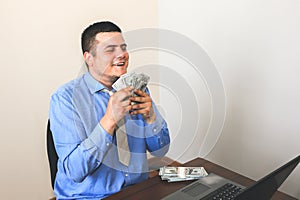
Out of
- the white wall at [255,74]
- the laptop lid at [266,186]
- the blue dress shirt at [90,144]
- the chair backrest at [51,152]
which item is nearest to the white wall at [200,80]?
the white wall at [255,74]

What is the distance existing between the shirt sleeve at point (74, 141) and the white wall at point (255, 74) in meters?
0.59

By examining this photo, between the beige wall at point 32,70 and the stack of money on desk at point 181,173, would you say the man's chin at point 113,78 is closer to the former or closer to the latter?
the stack of money on desk at point 181,173

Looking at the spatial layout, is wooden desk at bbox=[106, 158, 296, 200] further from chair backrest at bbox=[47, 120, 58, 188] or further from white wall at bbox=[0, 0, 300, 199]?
→ white wall at bbox=[0, 0, 300, 199]

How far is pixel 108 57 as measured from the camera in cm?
124

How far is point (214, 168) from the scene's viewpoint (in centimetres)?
133

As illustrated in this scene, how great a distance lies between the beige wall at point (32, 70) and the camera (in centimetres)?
188

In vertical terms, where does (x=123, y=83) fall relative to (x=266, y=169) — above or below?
above

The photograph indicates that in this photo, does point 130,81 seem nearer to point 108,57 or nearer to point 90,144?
point 108,57

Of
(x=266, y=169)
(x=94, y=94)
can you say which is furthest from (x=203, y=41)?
(x=94, y=94)

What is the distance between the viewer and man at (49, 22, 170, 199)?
1183 millimetres

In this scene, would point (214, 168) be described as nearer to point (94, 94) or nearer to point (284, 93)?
point (94, 94)

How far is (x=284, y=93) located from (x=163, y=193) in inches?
37.4

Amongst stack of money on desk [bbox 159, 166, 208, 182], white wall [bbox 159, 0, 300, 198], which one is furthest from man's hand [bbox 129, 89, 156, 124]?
white wall [bbox 159, 0, 300, 198]

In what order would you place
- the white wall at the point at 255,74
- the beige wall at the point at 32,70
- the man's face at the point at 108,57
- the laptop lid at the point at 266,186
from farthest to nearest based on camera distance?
1. the beige wall at the point at 32,70
2. the white wall at the point at 255,74
3. the man's face at the point at 108,57
4. the laptop lid at the point at 266,186
